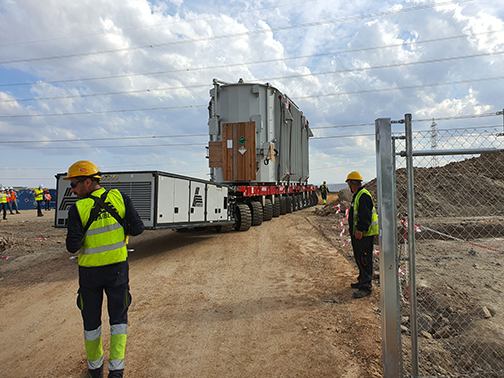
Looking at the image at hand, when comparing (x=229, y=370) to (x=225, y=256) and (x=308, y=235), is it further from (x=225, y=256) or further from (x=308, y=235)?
(x=308, y=235)

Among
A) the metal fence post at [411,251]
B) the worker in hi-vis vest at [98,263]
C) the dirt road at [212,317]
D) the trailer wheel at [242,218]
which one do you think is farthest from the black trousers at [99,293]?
the trailer wheel at [242,218]

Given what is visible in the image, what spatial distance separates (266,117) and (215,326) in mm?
8917

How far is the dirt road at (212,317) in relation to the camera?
3.05m

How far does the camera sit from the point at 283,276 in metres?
5.74

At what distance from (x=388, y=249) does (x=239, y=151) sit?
9.05 metres

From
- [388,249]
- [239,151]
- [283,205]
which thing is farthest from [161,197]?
[283,205]

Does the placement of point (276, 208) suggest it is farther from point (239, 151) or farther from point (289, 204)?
point (239, 151)

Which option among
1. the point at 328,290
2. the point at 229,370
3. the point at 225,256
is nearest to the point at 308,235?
the point at 225,256

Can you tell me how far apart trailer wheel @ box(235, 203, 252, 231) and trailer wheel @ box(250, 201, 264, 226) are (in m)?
0.93

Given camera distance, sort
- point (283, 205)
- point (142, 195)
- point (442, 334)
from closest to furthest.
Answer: point (442, 334) < point (142, 195) < point (283, 205)

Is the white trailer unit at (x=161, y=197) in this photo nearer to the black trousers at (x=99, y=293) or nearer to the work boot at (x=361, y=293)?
the black trousers at (x=99, y=293)

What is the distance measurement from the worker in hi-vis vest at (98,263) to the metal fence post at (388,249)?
2.21 meters

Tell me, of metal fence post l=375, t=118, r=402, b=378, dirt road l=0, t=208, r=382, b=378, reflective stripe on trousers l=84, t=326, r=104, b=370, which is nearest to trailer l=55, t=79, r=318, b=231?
dirt road l=0, t=208, r=382, b=378

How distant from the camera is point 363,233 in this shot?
471cm
